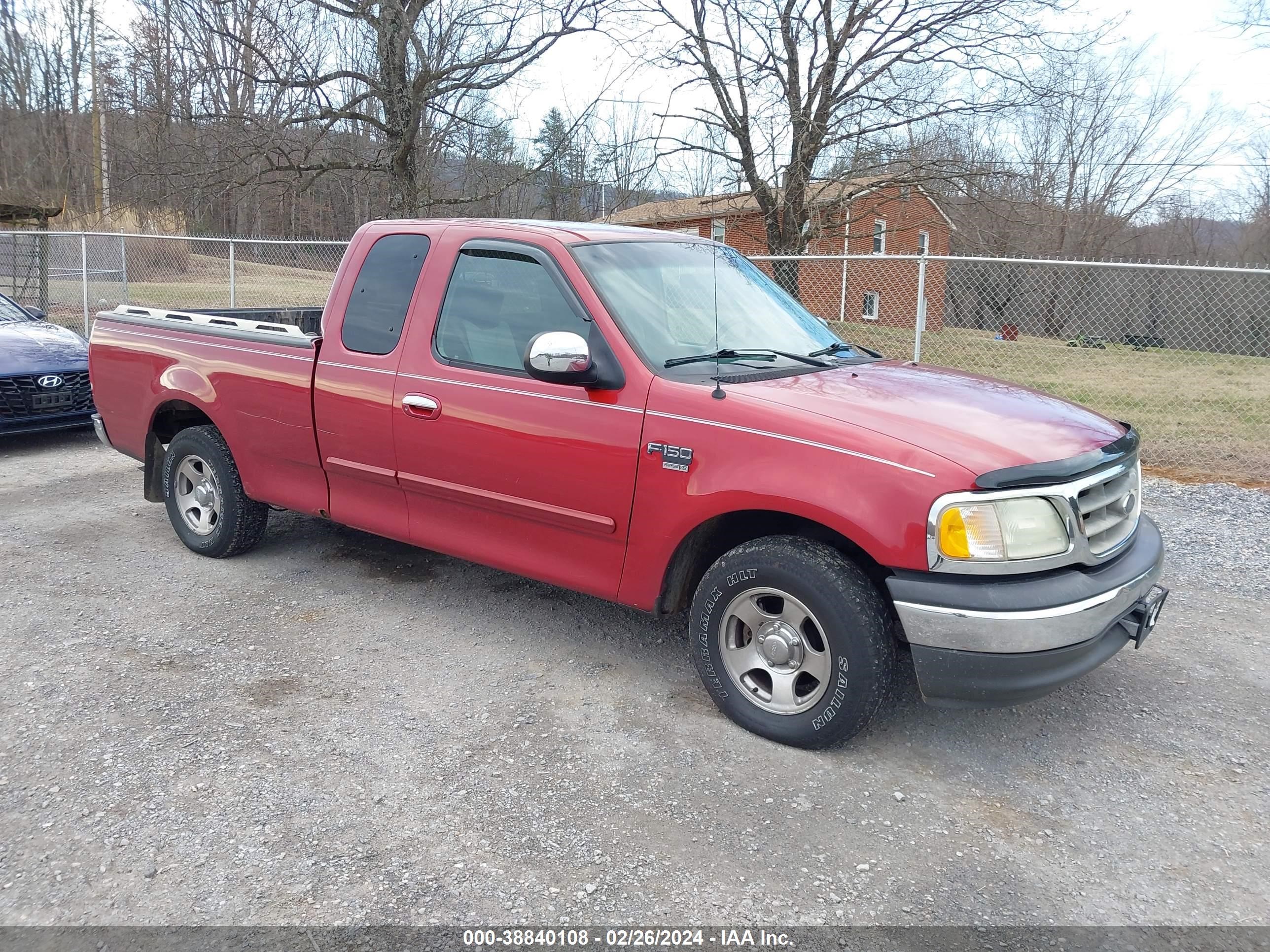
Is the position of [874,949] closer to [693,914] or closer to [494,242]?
[693,914]

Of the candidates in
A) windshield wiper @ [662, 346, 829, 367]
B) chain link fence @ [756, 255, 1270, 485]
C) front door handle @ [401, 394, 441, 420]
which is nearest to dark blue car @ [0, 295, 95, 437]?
front door handle @ [401, 394, 441, 420]

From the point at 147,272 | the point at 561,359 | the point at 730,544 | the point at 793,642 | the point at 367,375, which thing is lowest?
the point at 793,642

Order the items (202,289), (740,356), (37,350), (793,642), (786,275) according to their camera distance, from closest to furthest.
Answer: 1. (793,642)
2. (740,356)
3. (37,350)
4. (786,275)
5. (202,289)

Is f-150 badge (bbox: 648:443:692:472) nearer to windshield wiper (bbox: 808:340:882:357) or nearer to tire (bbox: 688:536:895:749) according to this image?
tire (bbox: 688:536:895:749)

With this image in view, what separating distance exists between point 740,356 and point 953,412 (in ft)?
3.07

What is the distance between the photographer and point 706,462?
356 centimetres

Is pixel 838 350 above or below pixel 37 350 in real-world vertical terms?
above

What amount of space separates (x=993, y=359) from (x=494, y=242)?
26.3ft

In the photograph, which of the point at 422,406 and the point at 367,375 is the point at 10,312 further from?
the point at 422,406

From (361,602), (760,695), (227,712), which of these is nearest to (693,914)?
(760,695)

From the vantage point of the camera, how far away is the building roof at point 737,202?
55.4ft

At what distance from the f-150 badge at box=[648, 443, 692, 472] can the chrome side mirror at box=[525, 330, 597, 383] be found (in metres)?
0.38

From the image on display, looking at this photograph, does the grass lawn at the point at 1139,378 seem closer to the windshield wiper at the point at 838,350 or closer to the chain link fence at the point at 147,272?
the windshield wiper at the point at 838,350

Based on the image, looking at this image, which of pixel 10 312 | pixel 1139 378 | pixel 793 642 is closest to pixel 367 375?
pixel 793 642
